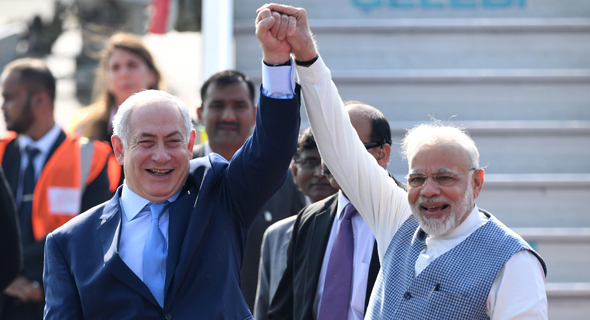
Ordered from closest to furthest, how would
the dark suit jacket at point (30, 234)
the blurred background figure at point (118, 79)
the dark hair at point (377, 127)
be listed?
the dark hair at point (377, 127)
the dark suit jacket at point (30, 234)
the blurred background figure at point (118, 79)

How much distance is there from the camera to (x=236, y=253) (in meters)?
2.13

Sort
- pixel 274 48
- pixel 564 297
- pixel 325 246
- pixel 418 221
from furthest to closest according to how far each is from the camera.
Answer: pixel 564 297
pixel 325 246
pixel 418 221
pixel 274 48

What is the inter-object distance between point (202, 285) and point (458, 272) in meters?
0.72

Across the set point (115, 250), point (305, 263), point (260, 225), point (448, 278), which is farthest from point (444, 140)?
point (260, 225)

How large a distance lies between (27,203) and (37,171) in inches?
7.2

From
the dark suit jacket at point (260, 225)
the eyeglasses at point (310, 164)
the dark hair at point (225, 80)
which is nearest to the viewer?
the eyeglasses at point (310, 164)

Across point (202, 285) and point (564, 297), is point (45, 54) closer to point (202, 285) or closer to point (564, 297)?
point (564, 297)

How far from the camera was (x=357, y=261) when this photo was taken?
2604mm

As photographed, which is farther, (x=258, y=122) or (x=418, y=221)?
(x=418, y=221)

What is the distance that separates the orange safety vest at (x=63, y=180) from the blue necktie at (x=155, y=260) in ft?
5.96

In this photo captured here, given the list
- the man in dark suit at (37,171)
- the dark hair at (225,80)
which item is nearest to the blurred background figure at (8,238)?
the man in dark suit at (37,171)

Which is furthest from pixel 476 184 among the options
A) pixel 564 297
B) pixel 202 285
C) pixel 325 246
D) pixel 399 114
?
pixel 399 114

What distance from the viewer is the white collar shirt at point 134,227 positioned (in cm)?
205

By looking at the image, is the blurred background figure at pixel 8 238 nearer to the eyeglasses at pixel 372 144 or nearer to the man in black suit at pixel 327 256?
the man in black suit at pixel 327 256
